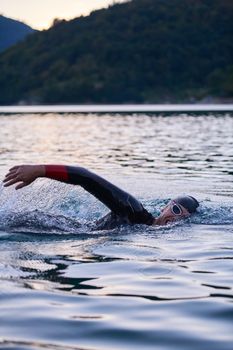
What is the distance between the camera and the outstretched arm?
874 centimetres

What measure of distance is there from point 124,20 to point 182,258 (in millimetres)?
136068

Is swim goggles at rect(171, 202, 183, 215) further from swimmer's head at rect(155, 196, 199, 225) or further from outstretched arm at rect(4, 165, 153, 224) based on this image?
outstretched arm at rect(4, 165, 153, 224)

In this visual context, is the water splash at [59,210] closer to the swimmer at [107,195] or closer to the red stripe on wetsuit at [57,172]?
the swimmer at [107,195]

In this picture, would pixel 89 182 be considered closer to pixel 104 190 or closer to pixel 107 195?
pixel 104 190

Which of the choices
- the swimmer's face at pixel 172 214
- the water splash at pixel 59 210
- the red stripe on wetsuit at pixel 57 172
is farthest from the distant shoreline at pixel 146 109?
the red stripe on wetsuit at pixel 57 172

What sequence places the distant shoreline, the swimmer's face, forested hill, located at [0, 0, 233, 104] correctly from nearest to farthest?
the swimmer's face → the distant shoreline → forested hill, located at [0, 0, 233, 104]

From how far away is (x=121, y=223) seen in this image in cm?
1010

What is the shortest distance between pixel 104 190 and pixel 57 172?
70 centimetres

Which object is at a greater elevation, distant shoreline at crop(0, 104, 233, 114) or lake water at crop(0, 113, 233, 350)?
lake water at crop(0, 113, 233, 350)

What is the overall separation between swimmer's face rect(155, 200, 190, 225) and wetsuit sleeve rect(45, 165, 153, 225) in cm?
16

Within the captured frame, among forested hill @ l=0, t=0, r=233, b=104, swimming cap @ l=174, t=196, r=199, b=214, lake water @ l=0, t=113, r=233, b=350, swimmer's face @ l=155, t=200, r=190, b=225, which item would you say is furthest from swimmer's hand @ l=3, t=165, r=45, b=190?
forested hill @ l=0, t=0, r=233, b=104

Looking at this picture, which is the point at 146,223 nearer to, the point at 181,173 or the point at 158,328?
the point at 158,328

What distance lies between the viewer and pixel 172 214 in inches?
408

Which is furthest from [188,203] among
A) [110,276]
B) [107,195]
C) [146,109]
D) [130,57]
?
[130,57]
